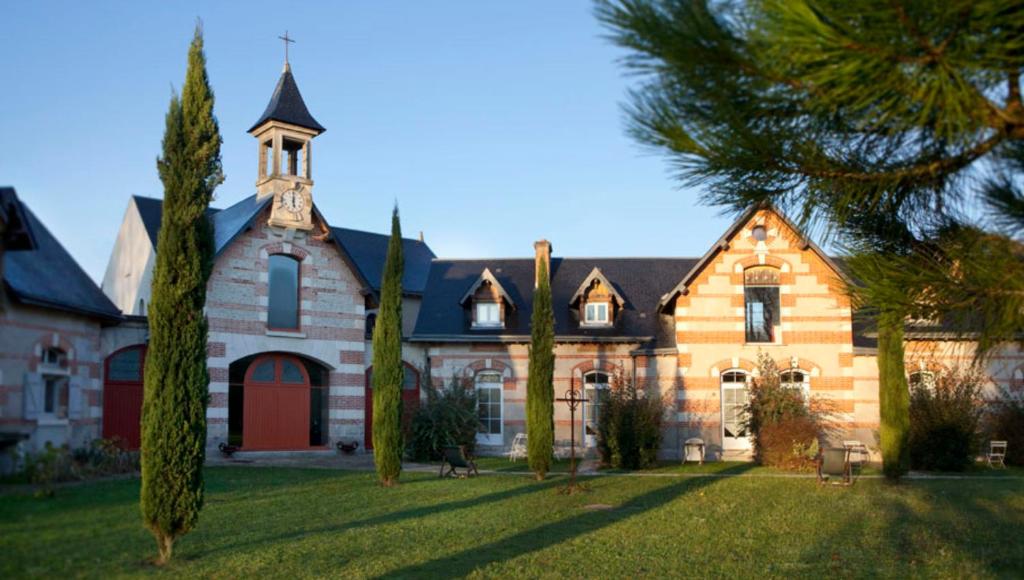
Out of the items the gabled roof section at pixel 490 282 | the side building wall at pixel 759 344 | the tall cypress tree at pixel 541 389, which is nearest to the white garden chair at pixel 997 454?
the side building wall at pixel 759 344

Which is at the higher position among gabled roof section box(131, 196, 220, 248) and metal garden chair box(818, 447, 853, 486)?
gabled roof section box(131, 196, 220, 248)

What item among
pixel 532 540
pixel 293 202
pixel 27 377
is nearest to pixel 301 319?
pixel 293 202

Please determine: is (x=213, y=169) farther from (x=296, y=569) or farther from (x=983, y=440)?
(x=983, y=440)

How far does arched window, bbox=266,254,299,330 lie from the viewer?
23.2 metres

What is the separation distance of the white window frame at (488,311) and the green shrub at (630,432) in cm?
529

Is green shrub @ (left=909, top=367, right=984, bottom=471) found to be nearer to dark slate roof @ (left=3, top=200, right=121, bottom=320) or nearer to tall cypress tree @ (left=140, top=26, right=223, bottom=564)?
tall cypress tree @ (left=140, top=26, right=223, bottom=564)

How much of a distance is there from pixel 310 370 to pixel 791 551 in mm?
16765

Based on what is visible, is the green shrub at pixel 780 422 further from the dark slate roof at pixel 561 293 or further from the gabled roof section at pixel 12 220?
the gabled roof section at pixel 12 220

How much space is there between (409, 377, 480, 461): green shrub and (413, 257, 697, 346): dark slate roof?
6.84ft

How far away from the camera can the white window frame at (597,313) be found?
24797 mm

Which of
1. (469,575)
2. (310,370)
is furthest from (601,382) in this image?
(469,575)

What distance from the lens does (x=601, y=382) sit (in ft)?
80.2

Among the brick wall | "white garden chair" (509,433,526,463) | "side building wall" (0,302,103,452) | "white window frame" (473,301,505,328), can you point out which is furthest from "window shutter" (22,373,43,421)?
"white window frame" (473,301,505,328)

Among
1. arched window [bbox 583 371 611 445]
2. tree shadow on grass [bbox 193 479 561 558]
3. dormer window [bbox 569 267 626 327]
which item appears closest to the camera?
tree shadow on grass [bbox 193 479 561 558]
